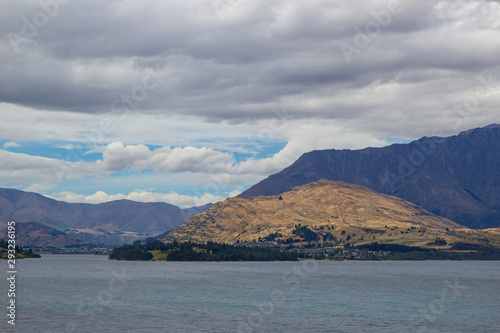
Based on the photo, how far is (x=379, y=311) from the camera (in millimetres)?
166500

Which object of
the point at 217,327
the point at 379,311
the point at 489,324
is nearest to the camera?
the point at 217,327

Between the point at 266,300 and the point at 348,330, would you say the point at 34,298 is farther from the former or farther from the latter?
the point at 348,330

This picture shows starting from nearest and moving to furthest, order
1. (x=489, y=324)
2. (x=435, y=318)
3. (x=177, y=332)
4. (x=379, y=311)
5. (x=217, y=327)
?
(x=177, y=332), (x=217, y=327), (x=489, y=324), (x=435, y=318), (x=379, y=311)

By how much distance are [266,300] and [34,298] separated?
3271 inches

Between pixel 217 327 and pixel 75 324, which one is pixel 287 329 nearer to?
pixel 217 327

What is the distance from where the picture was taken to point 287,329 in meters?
131

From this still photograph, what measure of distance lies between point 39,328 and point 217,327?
42.7 metres

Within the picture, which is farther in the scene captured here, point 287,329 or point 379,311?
point 379,311

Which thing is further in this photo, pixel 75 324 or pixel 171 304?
pixel 171 304

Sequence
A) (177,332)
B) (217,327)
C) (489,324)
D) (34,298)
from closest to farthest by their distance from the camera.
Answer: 1. (177,332)
2. (217,327)
3. (489,324)
4. (34,298)

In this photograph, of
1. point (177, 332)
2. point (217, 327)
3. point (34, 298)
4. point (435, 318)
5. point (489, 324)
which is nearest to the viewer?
point (177, 332)

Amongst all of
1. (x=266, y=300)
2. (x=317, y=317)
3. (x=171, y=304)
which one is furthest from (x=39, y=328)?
(x=266, y=300)

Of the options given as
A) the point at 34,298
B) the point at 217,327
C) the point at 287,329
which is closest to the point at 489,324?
the point at 287,329

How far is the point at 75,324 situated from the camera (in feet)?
432
